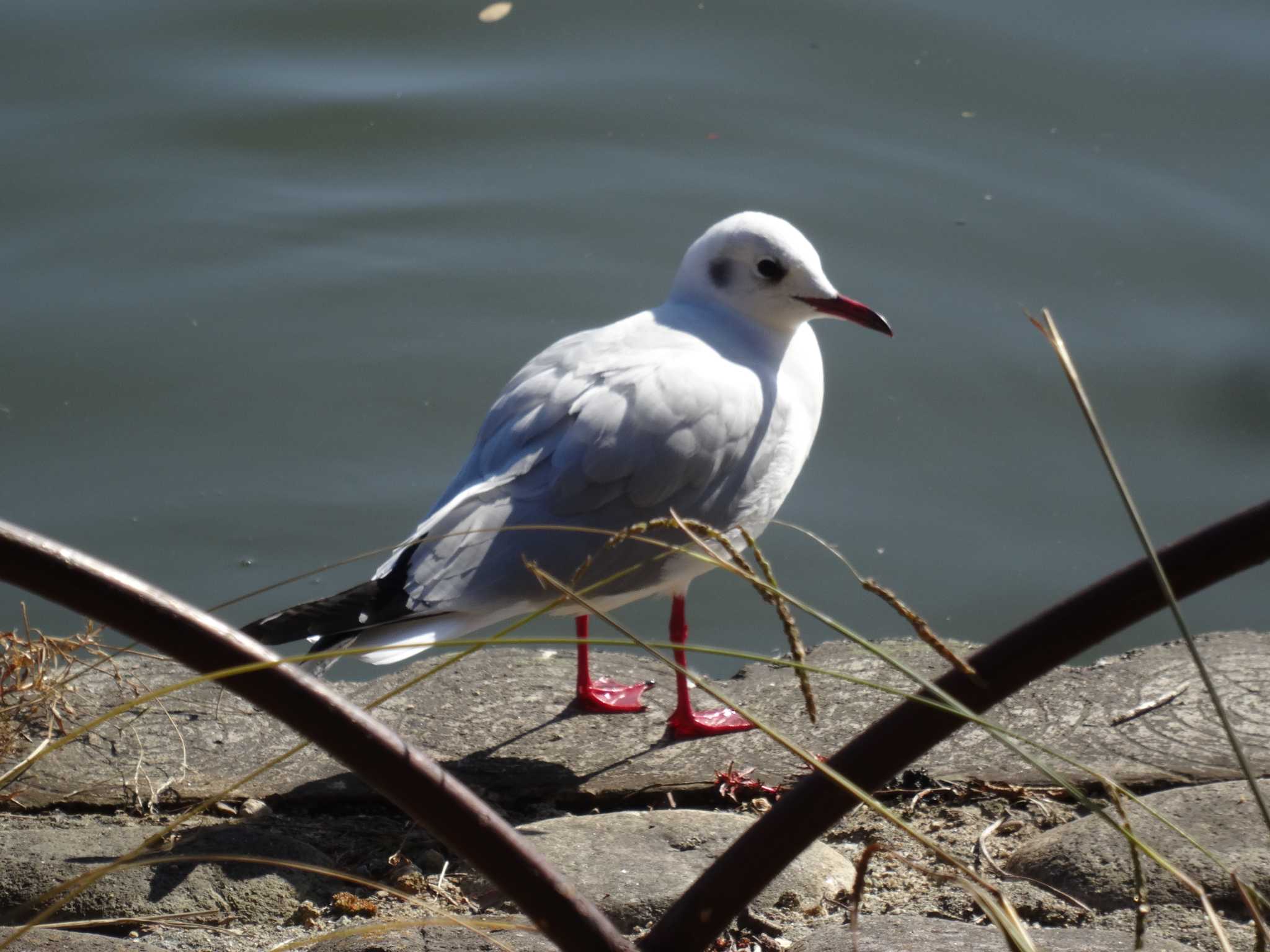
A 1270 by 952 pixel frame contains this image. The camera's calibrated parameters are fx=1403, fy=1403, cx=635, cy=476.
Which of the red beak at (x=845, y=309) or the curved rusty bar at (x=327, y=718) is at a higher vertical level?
the curved rusty bar at (x=327, y=718)

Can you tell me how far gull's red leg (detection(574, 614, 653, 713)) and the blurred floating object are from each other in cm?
449

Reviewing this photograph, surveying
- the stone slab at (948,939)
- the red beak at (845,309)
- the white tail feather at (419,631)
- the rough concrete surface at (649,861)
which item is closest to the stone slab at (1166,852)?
the stone slab at (948,939)

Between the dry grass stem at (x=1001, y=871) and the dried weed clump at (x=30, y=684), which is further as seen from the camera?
the dried weed clump at (x=30, y=684)

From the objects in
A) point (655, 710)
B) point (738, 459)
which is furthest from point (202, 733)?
point (738, 459)

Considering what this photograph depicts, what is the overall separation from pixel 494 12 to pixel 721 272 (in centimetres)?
383

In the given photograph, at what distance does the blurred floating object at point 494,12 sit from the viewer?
6.88m

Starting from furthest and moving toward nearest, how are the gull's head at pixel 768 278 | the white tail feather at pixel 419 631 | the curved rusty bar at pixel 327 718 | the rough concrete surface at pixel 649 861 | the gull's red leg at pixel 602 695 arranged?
the gull's head at pixel 768 278
the gull's red leg at pixel 602 695
the white tail feather at pixel 419 631
the rough concrete surface at pixel 649 861
the curved rusty bar at pixel 327 718

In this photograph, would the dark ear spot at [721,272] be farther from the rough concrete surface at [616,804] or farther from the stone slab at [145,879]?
the stone slab at [145,879]

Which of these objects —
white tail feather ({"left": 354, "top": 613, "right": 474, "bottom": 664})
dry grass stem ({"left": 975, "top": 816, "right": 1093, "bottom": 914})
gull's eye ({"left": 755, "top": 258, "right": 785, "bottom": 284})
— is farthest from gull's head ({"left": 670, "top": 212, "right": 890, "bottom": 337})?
dry grass stem ({"left": 975, "top": 816, "right": 1093, "bottom": 914})

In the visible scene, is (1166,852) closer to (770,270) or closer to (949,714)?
(949,714)

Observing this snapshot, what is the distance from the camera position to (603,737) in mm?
3016

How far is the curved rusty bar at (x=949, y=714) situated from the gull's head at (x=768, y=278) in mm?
2599

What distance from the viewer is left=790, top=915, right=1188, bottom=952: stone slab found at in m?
1.72

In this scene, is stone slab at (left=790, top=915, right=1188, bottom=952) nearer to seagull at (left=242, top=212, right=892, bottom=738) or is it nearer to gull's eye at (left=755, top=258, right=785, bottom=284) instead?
seagull at (left=242, top=212, right=892, bottom=738)
